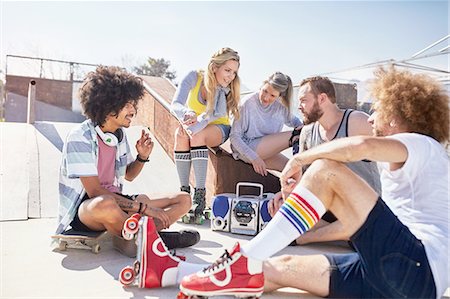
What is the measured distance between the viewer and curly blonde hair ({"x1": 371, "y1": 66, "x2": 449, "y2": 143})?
73.6 inches

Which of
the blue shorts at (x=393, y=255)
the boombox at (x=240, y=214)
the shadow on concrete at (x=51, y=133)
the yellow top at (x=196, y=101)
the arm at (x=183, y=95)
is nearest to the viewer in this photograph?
the blue shorts at (x=393, y=255)

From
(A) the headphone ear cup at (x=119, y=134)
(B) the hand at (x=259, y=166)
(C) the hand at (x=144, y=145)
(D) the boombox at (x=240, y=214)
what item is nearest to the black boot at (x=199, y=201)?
(D) the boombox at (x=240, y=214)

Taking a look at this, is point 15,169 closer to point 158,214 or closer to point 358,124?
point 158,214

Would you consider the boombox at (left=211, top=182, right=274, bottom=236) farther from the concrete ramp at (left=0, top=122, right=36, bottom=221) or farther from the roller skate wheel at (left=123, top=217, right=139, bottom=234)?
the concrete ramp at (left=0, top=122, right=36, bottom=221)

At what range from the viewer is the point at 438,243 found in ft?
5.50

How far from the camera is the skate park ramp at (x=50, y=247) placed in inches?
84.7

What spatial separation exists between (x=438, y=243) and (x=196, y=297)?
979 mm

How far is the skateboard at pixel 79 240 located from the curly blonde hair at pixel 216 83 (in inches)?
65.5

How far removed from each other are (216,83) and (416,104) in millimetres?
2315

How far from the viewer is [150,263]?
2125 mm

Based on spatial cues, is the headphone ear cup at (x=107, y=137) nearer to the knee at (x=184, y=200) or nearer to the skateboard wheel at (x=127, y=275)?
the knee at (x=184, y=200)

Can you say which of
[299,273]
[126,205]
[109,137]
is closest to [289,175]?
[299,273]

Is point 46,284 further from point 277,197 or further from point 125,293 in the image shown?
point 277,197

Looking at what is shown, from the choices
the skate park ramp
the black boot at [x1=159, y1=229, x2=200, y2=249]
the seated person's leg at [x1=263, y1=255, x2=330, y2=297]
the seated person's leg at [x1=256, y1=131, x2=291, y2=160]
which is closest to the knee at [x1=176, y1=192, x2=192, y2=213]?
the black boot at [x1=159, y1=229, x2=200, y2=249]
